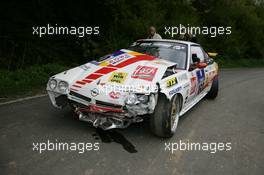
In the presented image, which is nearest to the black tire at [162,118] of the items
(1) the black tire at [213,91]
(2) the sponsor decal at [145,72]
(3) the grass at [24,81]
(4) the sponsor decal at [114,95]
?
(2) the sponsor decal at [145,72]

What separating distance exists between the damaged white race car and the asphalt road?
0.29 meters

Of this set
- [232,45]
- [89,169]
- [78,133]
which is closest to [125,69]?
[78,133]

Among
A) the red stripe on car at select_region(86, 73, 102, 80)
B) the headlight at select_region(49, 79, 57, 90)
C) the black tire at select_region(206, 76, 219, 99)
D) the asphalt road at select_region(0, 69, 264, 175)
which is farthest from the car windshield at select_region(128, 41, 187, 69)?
the headlight at select_region(49, 79, 57, 90)

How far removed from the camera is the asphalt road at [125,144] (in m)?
3.94

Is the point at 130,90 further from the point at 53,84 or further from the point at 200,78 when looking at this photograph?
the point at 200,78

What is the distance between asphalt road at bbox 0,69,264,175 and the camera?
12.9ft

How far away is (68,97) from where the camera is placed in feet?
16.3

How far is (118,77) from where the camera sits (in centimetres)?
508

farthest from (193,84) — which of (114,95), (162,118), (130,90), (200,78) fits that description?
(114,95)

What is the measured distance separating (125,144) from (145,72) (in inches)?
48.5

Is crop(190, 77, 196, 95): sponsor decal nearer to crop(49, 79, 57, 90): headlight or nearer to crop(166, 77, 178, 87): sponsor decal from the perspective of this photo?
crop(166, 77, 178, 87): sponsor decal

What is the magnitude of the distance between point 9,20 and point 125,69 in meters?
7.07

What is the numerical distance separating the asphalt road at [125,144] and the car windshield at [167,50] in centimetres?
113

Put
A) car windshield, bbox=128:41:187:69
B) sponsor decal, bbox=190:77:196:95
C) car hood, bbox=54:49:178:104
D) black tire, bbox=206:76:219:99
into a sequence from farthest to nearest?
black tire, bbox=206:76:219:99, car windshield, bbox=128:41:187:69, sponsor decal, bbox=190:77:196:95, car hood, bbox=54:49:178:104
